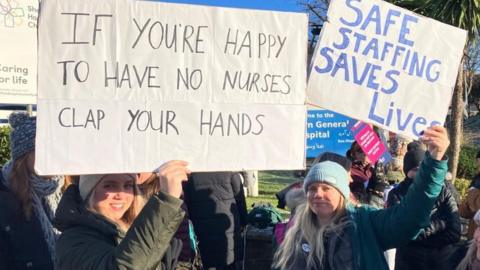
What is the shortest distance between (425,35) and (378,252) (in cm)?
109

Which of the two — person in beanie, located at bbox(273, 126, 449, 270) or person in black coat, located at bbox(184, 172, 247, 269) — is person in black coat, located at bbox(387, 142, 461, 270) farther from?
person in beanie, located at bbox(273, 126, 449, 270)

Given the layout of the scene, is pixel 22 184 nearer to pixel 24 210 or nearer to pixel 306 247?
pixel 24 210

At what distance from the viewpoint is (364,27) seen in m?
2.73

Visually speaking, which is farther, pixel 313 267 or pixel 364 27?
pixel 364 27

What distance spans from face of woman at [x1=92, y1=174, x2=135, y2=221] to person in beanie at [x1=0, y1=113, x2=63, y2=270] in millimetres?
620

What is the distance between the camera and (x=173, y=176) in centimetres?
207

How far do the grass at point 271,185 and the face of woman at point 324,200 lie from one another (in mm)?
5998

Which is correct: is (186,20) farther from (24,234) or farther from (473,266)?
(473,266)

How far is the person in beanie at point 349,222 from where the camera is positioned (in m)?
2.47

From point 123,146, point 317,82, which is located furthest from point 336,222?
point 123,146

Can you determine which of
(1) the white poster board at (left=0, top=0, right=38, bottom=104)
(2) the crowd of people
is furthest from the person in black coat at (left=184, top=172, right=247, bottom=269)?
(1) the white poster board at (left=0, top=0, right=38, bottom=104)

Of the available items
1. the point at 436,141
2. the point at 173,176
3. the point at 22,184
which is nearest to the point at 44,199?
the point at 22,184

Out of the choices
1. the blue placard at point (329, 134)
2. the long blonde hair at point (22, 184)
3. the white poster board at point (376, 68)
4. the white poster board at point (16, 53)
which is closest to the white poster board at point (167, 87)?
the white poster board at point (376, 68)

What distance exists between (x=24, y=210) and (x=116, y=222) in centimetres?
75
